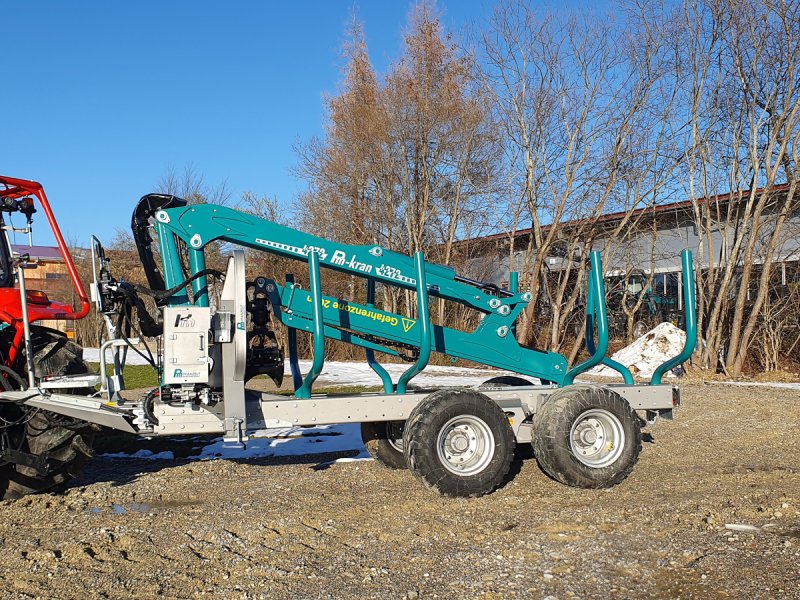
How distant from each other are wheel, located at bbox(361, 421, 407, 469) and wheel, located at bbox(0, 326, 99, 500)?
8.37 feet

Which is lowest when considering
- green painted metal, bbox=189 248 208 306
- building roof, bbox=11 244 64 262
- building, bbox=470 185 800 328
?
green painted metal, bbox=189 248 208 306

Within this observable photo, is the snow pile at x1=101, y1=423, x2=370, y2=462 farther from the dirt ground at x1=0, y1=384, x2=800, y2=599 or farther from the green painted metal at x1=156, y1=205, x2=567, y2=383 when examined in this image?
the green painted metal at x1=156, y1=205, x2=567, y2=383

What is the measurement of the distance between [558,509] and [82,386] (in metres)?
3.67

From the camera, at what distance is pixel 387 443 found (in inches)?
287

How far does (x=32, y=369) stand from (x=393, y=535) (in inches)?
114

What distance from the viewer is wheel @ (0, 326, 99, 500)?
575cm

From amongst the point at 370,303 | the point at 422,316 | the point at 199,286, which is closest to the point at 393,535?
the point at 422,316

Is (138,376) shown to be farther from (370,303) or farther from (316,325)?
(316,325)

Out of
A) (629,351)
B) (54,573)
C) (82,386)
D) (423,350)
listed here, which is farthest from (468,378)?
(54,573)

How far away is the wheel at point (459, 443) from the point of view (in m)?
5.91

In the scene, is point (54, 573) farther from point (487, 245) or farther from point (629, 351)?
point (487, 245)

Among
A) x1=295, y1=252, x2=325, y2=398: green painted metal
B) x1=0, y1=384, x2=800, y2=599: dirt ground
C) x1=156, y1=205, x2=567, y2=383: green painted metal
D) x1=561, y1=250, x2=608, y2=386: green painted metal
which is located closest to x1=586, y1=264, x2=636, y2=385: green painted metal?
x1=561, y1=250, x2=608, y2=386: green painted metal

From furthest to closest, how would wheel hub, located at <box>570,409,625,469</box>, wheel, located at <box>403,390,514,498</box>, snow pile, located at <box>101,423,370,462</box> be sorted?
snow pile, located at <box>101,423,370,462</box> → wheel hub, located at <box>570,409,625,469</box> → wheel, located at <box>403,390,514,498</box>

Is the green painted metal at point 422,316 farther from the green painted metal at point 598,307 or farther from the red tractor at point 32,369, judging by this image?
the red tractor at point 32,369
